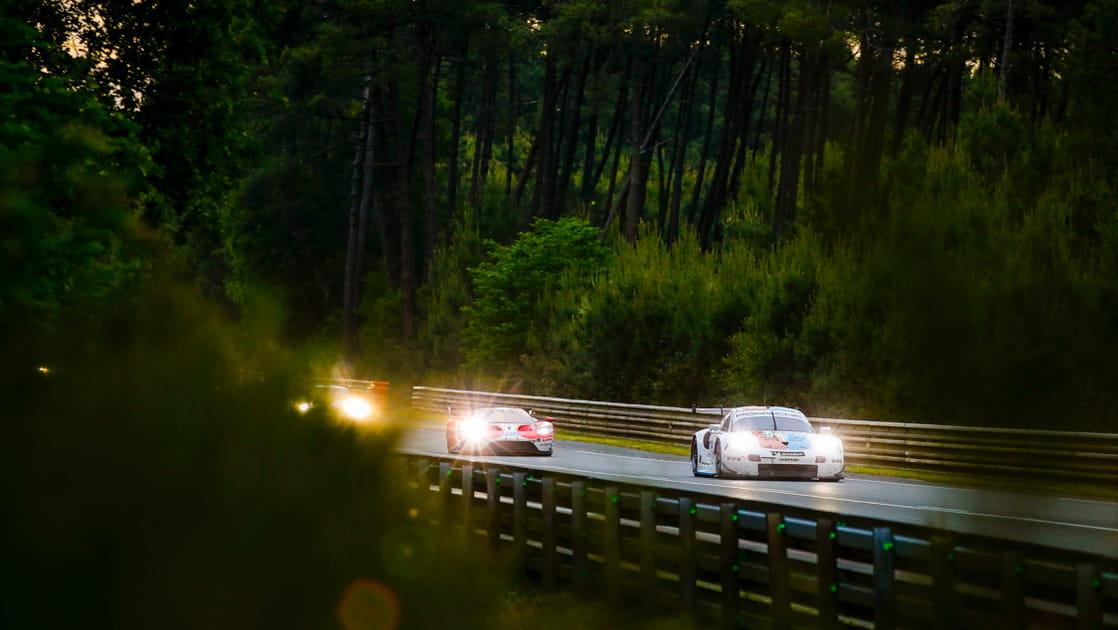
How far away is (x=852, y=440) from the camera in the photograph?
95.9 feet

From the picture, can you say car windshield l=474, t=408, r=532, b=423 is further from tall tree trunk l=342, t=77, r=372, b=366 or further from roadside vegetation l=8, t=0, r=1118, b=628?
tall tree trunk l=342, t=77, r=372, b=366

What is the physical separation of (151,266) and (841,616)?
595 cm

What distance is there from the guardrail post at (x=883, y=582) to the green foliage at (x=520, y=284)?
42.7 meters

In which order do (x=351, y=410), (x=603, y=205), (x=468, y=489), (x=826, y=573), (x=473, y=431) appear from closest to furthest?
(x=351, y=410), (x=826, y=573), (x=468, y=489), (x=473, y=431), (x=603, y=205)

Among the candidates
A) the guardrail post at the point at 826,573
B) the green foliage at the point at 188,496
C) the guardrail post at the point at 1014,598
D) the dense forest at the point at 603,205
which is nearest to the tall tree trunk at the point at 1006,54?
the dense forest at the point at 603,205

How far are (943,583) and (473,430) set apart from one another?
23633 mm

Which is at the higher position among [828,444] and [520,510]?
[828,444]

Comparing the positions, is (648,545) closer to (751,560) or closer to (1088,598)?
(751,560)

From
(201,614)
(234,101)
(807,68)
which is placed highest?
(807,68)

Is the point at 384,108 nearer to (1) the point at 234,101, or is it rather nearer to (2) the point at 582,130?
(2) the point at 582,130

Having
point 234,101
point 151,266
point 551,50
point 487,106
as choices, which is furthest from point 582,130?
point 151,266

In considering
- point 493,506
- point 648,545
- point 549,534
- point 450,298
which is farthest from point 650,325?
point 648,545

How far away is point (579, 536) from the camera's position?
40.3 feet

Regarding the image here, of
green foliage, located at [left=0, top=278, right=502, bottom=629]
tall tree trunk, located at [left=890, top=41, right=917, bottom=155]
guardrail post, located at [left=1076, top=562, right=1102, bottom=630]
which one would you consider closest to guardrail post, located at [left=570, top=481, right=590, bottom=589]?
guardrail post, located at [left=1076, top=562, right=1102, bottom=630]
